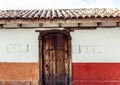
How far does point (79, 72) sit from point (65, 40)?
135 centimetres

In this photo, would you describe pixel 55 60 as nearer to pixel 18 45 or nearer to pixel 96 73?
pixel 18 45

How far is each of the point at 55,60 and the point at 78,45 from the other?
3.56 feet

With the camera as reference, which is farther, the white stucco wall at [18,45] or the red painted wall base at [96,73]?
the white stucco wall at [18,45]

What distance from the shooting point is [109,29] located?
13.4 m

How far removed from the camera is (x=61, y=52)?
44.3ft

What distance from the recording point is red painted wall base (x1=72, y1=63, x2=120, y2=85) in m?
13.3

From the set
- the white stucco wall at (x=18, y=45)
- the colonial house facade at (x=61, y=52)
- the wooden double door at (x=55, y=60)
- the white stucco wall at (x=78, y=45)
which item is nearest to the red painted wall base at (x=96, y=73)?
the colonial house facade at (x=61, y=52)

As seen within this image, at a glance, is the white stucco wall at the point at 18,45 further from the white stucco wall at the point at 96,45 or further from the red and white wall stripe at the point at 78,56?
the white stucco wall at the point at 96,45

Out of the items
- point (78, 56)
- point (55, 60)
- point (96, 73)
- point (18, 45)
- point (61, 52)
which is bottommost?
point (96, 73)

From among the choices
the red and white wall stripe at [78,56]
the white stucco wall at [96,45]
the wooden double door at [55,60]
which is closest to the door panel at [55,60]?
the wooden double door at [55,60]


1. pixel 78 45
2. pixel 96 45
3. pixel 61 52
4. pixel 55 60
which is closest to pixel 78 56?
pixel 78 45

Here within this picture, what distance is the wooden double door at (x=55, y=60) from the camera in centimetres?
1347

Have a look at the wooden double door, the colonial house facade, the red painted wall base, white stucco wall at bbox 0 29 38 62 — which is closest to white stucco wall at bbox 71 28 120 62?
the colonial house facade

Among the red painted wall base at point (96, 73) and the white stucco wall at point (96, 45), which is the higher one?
the white stucco wall at point (96, 45)
